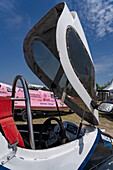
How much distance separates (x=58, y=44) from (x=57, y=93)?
928 mm

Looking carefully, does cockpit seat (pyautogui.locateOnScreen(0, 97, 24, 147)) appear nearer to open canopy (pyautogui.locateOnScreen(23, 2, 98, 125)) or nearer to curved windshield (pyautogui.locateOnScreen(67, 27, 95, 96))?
open canopy (pyautogui.locateOnScreen(23, 2, 98, 125))

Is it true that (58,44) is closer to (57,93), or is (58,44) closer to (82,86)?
(82,86)

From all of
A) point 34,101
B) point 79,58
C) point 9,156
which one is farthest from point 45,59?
point 34,101

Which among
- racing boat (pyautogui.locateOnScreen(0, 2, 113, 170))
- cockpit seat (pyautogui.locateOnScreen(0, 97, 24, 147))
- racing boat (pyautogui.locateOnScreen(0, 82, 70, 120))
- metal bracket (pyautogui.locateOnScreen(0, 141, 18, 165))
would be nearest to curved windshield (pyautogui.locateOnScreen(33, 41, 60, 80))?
racing boat (pyautogui.locateOnScreen(0, 2, 113, 170))

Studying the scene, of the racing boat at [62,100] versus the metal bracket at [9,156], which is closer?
the metal bracket at [9,156]

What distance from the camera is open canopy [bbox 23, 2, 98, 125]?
3.99 feet

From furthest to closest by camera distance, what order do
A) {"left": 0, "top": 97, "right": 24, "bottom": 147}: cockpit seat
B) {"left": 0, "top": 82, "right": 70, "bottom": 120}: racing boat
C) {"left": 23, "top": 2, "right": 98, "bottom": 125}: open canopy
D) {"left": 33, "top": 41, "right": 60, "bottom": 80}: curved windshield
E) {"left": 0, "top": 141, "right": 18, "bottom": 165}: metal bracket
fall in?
1. {"left": 0, "top": 82, "right": 70, "bottom": 120}: racing boat
2. {"left": 33, "top": 41, "right": 60, "bottom": 80}: curved windshield
3. {"left": 23, "top": 2, "right": 98, "bottom": 125}: open canopy
4. {"left": 0, "top": 97, "right": 24, "bottom": 147}: cockpit seat
5. {"left": 0, "top": 141, "right": 18, "bottom": 165}: metal bracket

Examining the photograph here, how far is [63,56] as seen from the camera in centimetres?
118

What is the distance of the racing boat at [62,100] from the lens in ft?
3.04

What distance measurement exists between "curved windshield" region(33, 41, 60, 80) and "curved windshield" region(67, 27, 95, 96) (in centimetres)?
46

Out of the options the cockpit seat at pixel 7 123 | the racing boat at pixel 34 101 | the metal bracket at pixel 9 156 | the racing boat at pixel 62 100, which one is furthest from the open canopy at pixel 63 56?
the racing boat at pixel 34 101

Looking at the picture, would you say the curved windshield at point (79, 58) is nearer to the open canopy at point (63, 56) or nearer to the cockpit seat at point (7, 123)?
the open canopy at point (63, 56)

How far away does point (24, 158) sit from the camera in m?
0.90

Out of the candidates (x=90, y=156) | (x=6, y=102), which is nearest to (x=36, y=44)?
(x=6, y=102)
